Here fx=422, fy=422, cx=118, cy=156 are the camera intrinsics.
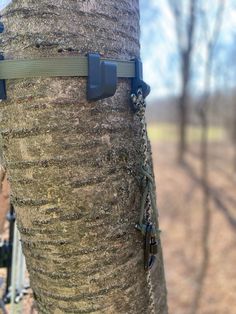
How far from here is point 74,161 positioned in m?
0.88

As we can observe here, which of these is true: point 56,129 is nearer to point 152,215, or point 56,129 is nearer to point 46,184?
point 46,184

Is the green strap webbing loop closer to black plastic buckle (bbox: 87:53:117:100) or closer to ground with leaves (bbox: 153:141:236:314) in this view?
black plastic buckle (bbox: 87:53:117:100)

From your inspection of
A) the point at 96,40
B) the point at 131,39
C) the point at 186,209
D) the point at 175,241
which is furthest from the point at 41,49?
the point at 186,209

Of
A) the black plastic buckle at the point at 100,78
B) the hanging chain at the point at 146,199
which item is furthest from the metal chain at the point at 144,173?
the black plastic buckle at the point at 100,78

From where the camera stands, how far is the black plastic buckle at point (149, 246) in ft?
3.21

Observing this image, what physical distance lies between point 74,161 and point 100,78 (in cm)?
18

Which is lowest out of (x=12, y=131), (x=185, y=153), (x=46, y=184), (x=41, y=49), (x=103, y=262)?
(x=185, y=153)

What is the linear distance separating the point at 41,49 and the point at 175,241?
8.20 meters

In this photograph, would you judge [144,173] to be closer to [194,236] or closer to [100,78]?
[100,78]

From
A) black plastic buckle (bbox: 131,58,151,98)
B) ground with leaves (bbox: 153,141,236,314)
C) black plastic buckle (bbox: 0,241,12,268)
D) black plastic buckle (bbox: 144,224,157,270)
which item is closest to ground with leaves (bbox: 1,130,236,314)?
ground with leaves (bbox: 153,141,236,314)

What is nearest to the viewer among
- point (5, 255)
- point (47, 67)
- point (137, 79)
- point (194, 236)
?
point (47, 67)

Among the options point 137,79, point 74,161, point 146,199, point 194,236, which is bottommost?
point 194,236

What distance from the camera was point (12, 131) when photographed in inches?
35.2

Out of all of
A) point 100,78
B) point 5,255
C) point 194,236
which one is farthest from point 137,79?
point 194,236
